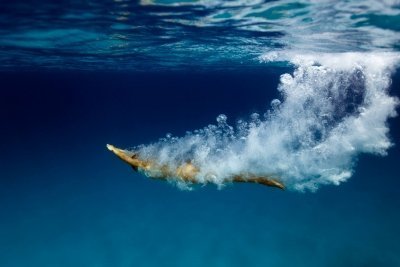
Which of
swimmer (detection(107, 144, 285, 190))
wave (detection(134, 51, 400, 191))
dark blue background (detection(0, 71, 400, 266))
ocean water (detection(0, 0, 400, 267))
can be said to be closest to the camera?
swimmer (detection(107, 144, 285, 190))

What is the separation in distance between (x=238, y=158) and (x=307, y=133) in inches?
349

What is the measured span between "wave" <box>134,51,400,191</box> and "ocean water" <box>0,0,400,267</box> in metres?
0.08

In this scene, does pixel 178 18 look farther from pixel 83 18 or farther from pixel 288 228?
pixel 288 228

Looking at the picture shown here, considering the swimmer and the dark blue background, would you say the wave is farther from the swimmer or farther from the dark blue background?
the dark blue background

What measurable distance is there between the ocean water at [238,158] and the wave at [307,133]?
80 mm

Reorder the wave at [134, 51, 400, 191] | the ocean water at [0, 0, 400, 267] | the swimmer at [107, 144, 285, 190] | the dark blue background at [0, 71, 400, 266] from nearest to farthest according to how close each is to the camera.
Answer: the swimmer at [107, 144, 285, 190]
the wave at [134, 51, 400, 191]
the ocean water at [0, 0, 400, 267]
the dark blue background at [0, 71, 400, 266]

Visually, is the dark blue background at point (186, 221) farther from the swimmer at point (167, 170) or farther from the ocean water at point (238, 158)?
the swimmer at point (167, 170)

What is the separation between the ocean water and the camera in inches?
482

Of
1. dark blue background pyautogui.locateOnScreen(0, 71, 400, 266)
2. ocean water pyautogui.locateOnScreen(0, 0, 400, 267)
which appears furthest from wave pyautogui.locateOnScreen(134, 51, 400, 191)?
dark blue background pyautogui.locateOnScreen(0, 71, 400, 266)

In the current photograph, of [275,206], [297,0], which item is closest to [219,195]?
[275,206]

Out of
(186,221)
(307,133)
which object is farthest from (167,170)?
(186,221)

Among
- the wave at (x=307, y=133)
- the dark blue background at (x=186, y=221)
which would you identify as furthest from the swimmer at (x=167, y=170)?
the dark blue background at (x=186, y=221)

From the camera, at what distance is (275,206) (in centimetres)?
2998

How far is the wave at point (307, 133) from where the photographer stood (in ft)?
32.9
